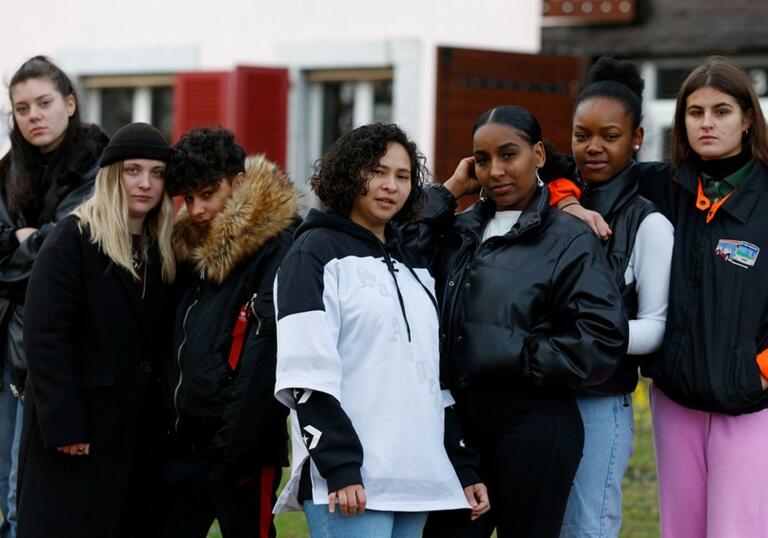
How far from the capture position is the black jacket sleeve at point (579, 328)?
12.7ft

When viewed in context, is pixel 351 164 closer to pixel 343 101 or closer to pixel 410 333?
pixel 410 333

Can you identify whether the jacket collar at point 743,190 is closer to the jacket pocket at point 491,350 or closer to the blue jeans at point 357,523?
the jacket pocket at point 491,350

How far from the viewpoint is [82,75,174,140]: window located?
12.3 metres

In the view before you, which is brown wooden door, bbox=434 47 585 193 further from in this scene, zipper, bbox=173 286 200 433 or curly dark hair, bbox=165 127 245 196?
zipper, bbox=173 286 200 433

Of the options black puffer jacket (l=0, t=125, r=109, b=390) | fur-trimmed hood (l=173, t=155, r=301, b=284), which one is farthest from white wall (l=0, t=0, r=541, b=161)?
fur-trimmed hood (l=173, t=155, r=301, b=284)

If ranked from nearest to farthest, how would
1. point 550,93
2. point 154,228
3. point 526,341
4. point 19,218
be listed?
1. point 526,341
2. point 154,228
3. point 19,218
4. point 550,93

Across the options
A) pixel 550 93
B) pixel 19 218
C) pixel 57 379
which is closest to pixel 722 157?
pixel 57 379

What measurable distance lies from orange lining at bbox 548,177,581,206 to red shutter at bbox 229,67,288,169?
716cm

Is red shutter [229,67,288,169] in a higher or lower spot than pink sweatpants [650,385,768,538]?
higher

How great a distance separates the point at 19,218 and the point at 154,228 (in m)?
0.68

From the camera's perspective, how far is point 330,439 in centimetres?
365

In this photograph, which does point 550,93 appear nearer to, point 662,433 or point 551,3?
point 551,3

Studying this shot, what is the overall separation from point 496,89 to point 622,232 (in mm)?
6092

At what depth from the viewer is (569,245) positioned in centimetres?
398
